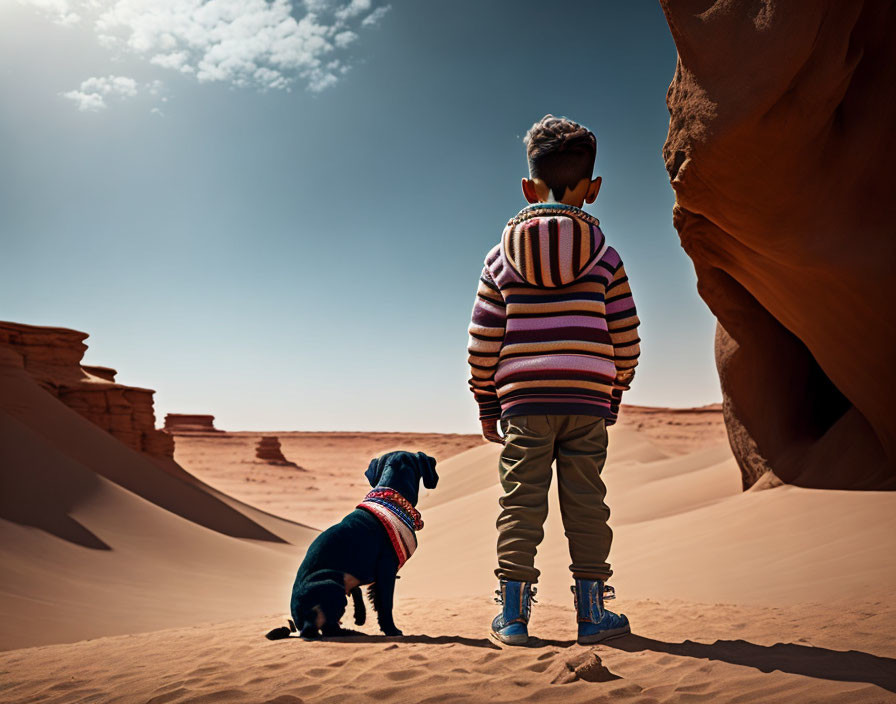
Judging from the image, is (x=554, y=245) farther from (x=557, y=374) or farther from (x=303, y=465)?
(x=303, y=465)

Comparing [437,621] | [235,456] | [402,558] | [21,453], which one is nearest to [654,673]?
Answer: [402,558]

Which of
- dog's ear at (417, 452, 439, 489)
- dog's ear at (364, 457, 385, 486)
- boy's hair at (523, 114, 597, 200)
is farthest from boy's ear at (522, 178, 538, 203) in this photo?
dog's ear at (364, 457, 385, 486)

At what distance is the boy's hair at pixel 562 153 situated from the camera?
127 inches

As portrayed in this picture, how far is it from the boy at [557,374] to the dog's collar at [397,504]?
0.62 meters

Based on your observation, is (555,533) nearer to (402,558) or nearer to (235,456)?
A: (402,558)

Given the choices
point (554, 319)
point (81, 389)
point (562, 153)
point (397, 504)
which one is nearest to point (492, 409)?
point (554, 319)

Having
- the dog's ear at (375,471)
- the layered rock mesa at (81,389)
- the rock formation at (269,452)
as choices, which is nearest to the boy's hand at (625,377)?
the dog's ear at (375,471)

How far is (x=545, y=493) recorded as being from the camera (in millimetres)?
3088

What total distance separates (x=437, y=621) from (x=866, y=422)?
201 inches

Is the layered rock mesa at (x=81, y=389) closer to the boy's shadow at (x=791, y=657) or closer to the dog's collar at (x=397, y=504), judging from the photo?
the dog's collar at (x=397, y=504)

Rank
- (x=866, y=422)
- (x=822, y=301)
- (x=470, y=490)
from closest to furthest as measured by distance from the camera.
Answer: (x=822, y=301) → (x=866, y=422) → (x=470, y=490)

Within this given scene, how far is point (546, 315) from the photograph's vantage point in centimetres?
313

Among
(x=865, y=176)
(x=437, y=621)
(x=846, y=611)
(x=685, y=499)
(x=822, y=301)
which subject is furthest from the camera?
(x=685, y=499)

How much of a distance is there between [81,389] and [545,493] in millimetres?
17177
